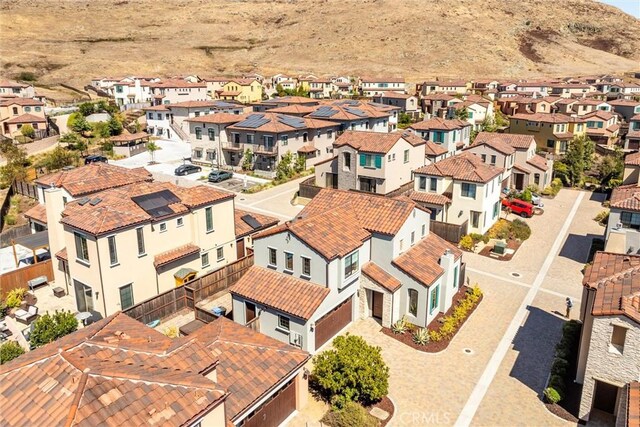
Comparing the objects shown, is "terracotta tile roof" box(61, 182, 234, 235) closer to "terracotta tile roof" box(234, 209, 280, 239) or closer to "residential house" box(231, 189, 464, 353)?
"terracotta tile roof" box(234, 209, 280, 239)

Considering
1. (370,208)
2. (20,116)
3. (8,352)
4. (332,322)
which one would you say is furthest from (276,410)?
(20,116)

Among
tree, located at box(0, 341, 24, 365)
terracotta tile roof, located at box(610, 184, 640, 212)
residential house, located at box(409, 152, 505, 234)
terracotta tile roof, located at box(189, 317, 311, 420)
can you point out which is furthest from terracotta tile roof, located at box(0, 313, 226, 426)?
terracotta tile roof, located at box(610, 184, 640, 212)

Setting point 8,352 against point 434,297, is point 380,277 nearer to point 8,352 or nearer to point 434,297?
point 434,297

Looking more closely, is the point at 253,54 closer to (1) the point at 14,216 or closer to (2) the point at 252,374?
(1) the point at 14,216

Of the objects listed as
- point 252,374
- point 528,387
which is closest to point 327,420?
point 252,374

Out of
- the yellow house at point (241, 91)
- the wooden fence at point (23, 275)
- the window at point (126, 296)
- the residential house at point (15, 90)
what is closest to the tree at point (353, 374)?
the window at point (126, 296)

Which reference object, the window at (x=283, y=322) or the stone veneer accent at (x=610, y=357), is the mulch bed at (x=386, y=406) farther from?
the stone veneer accent at (x=610, y=357)
